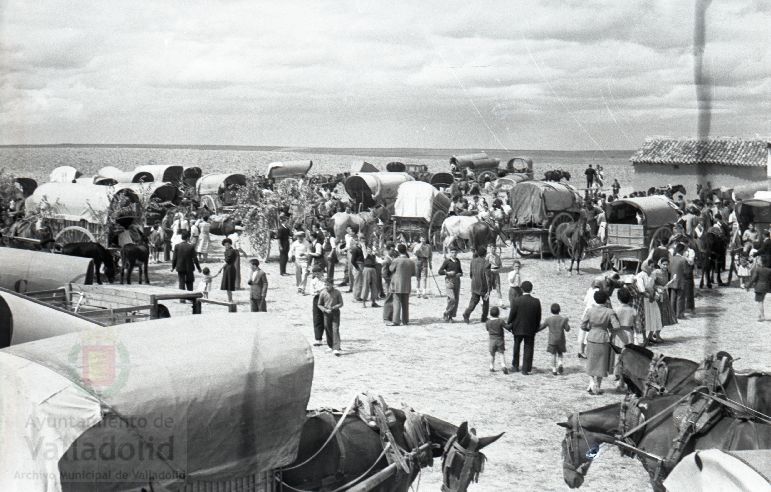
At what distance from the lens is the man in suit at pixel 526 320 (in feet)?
42.0

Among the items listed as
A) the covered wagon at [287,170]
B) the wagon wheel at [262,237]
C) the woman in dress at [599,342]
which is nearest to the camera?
the woman in dress at [599,342]

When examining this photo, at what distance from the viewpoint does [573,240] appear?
2238 cm

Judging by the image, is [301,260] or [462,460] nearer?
[462,460]

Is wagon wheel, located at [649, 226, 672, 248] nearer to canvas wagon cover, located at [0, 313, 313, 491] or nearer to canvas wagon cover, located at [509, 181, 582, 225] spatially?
canvas wagon cover, located at [509, 181, 582, 225]

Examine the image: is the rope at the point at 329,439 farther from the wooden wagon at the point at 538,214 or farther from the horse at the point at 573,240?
the wooden wagon at the point at 538,214

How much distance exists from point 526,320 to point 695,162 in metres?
26.7

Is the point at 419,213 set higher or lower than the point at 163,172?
lower

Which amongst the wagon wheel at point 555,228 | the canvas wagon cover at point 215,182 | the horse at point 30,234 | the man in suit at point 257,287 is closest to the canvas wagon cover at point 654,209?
the wagon wheel at point 555,228

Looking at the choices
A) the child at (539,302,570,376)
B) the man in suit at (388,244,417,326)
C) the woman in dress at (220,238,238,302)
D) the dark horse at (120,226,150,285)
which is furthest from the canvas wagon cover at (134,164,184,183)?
the child at (539,302,570,376)

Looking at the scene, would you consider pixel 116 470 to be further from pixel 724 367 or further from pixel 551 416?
pixel 551 416

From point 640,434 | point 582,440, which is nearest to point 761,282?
point 640,434

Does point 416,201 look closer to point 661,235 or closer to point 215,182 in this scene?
point 661,235

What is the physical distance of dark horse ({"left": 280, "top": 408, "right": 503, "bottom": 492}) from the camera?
21.5ft

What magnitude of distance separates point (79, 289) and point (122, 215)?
12290 mm
